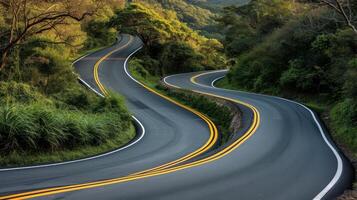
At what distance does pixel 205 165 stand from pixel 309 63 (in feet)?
73.2

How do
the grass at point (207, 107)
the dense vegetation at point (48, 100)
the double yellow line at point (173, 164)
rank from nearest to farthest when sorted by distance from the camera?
the double yellow line at point (173, 164) → the dense vegetation at point (48, 100) → the grass at point (207, 107)

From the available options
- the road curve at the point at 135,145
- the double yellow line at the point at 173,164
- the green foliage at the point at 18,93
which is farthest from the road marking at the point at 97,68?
the green foliage at the point at 18,93

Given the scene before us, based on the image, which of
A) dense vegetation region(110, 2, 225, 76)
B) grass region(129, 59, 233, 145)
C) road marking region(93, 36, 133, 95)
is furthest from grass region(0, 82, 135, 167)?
dense vegetation region(110, 2, 225, 76)

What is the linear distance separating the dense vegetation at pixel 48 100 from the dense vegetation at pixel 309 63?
1119 centimetres

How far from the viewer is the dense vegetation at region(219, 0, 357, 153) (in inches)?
830

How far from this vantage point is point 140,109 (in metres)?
28.2

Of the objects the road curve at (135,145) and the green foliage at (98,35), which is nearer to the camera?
the road curve at (135,145)

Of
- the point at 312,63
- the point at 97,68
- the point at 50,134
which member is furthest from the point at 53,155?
the point at 97,68

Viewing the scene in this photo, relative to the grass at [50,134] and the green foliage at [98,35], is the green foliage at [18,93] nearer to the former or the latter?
the grass at [50,134]

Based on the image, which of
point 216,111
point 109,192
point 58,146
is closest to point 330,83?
point 216,111

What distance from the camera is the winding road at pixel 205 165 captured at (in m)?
8.95

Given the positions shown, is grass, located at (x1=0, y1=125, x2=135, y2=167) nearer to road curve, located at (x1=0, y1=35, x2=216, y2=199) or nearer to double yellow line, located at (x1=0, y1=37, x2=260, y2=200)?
road curve, located at (x1=0, y1=35, x2=216, y2=199)

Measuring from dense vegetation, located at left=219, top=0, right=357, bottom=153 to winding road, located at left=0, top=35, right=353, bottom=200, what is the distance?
2.00m

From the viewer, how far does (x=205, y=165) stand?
1198 cm
